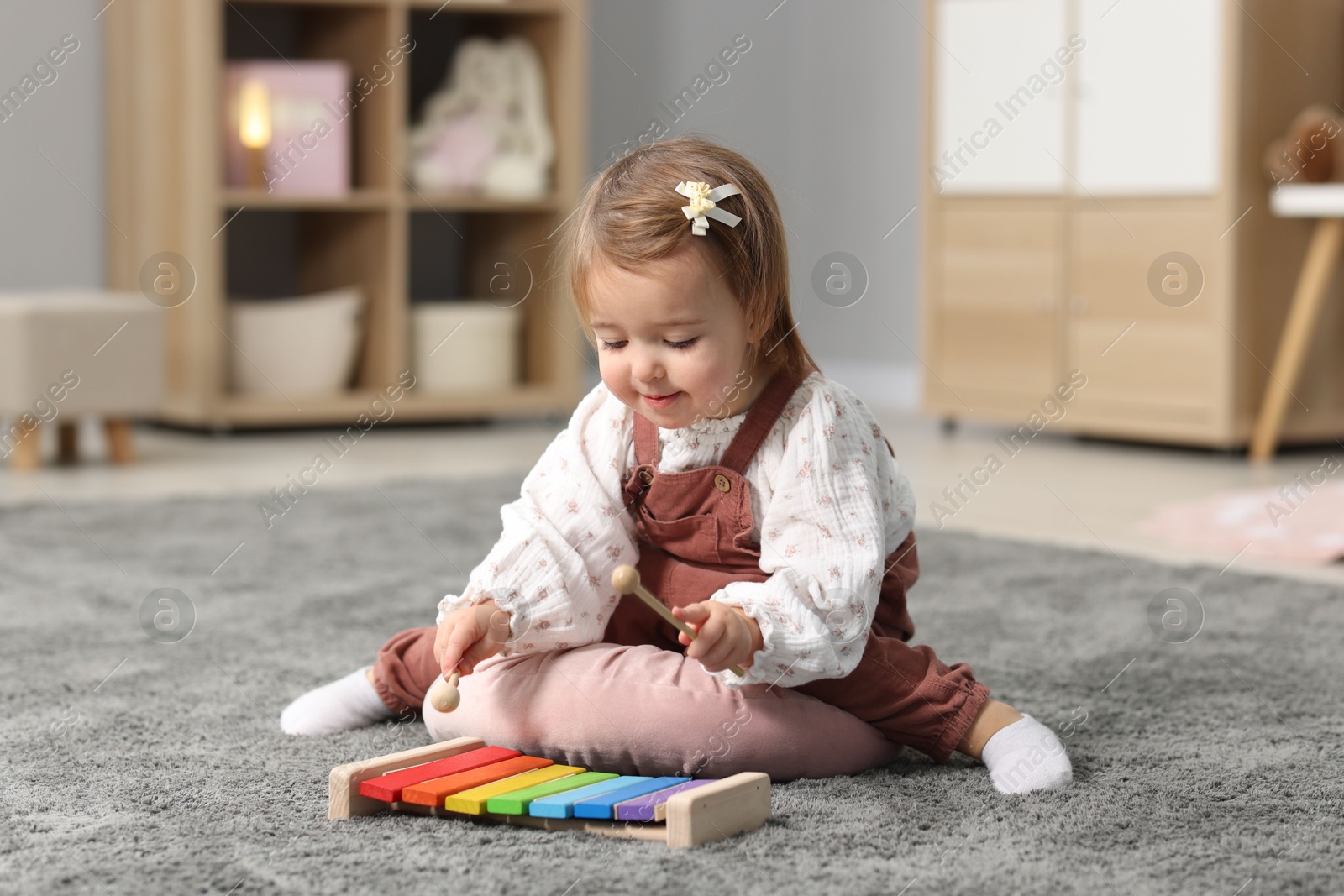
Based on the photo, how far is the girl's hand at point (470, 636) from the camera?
96 cm

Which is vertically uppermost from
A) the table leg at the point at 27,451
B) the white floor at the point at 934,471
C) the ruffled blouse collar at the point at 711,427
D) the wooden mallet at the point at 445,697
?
the ruffled blouse collar at the point at 711,427

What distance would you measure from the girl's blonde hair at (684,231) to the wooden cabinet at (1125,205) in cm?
179

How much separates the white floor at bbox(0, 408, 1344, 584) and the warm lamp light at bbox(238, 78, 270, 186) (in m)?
0.50

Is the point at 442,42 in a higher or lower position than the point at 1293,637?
higher

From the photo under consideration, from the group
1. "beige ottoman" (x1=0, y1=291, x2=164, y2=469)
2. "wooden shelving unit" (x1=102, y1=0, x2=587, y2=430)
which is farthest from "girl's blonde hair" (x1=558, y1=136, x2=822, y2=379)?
"wooden shelving unit" (x1=102, y1=0, x2=587, y2=430)

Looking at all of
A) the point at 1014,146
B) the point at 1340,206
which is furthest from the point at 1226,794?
the point at 1014,146

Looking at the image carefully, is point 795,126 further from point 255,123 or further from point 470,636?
point 470,636

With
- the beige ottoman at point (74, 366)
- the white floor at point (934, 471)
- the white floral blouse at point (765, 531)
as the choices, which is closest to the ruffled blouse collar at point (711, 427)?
the white floral blouse at point (765, 531)

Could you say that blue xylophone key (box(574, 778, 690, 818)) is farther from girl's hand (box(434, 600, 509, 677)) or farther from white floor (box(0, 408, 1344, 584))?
white floor (box(0, 408, 1344, 584))

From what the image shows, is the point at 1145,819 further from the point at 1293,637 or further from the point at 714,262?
the point at 1293,637

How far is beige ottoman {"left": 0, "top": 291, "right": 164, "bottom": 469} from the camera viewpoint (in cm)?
248

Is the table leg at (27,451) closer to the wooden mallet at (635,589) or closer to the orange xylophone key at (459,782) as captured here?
the orange xylophone key at (459,782)

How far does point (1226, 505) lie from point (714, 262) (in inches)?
54.7

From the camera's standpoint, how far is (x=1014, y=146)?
287 centimetres
